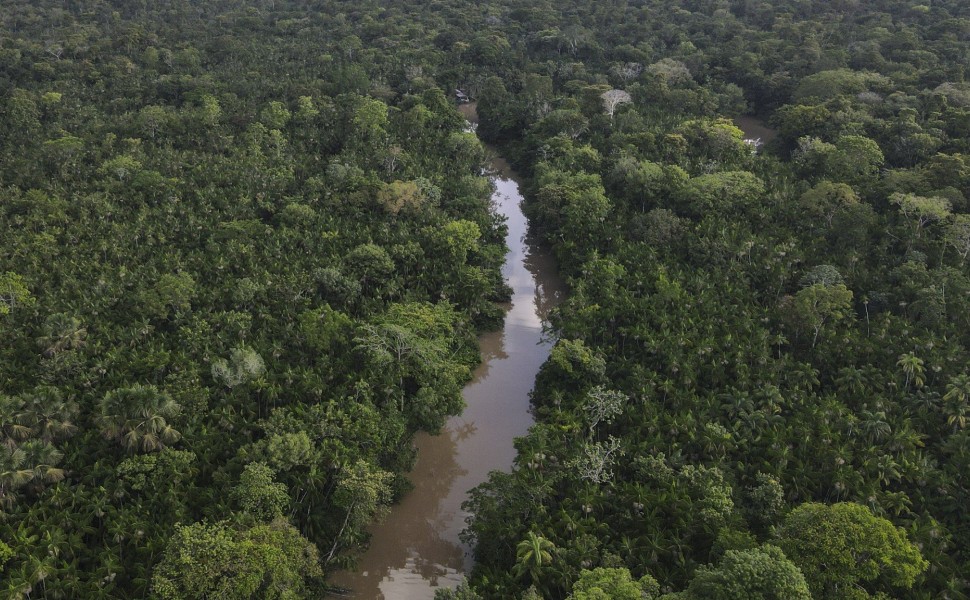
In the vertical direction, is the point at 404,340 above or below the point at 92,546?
above

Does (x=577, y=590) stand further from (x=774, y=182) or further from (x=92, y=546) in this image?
(x=774, y=182)

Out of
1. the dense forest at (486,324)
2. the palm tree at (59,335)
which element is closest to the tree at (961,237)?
the dense forest at (486,324)

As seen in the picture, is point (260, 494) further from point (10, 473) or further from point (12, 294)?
point (12, 294)

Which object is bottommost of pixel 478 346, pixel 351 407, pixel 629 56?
pixel 478 346

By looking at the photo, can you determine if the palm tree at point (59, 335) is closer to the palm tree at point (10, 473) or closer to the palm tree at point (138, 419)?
the palm tree at point (138, 419)

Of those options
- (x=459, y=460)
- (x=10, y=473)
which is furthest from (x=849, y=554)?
(x=10, y=473)

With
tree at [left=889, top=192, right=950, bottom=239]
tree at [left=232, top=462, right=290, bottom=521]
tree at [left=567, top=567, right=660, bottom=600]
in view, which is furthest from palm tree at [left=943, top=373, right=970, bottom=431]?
tree at [left=232, top=462, right=290, bottom=521]

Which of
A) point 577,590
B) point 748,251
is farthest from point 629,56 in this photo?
point 577,590
